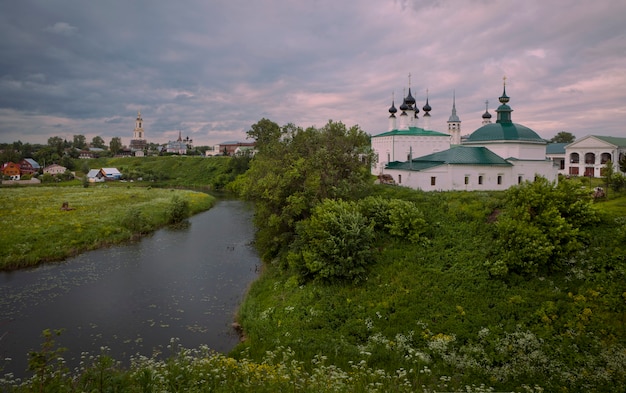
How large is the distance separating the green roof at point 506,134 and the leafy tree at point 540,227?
1740 cm

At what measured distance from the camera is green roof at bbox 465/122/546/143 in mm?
34750

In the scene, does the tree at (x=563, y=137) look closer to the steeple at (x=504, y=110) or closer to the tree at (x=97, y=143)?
the steeple at (x=504, y=110)

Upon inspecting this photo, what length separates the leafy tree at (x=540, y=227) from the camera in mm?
16266

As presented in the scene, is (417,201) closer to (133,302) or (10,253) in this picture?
(133,302)

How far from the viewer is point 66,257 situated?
27.0 m

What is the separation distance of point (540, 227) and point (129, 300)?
20.2m

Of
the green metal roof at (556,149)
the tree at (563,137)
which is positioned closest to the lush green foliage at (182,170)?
the green metal roof at (556,149)

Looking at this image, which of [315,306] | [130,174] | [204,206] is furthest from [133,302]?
[130,174]

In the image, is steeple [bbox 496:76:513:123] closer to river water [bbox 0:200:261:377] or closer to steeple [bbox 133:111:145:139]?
river water [bbox 0:200:261:377]

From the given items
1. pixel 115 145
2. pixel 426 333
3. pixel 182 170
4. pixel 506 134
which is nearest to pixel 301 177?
pixel 426 333

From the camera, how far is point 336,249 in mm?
18344

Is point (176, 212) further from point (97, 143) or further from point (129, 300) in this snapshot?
point (97, 143)

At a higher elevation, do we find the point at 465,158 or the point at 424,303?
the point at 465,158

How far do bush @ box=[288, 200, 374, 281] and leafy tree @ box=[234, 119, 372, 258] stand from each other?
3.07 meters
